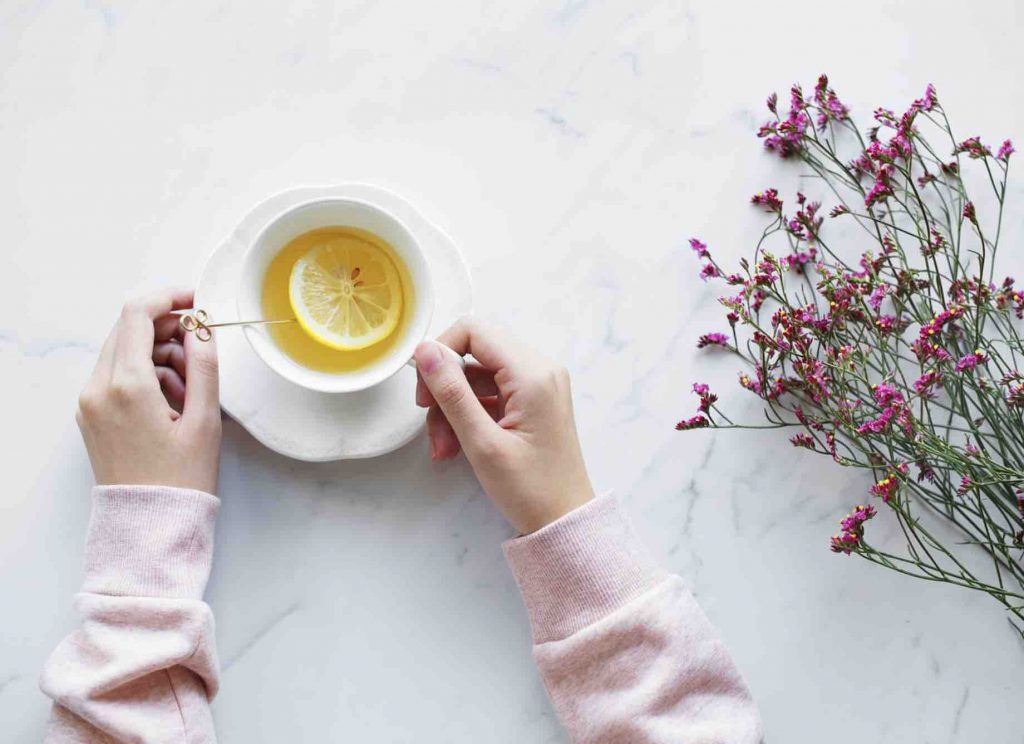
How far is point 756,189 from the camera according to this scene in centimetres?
129

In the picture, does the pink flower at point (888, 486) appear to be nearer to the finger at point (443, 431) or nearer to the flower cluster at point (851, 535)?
the flower cluster at point (851, 535)

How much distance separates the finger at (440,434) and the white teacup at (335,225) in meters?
0.10

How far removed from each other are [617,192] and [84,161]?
29.2 inches

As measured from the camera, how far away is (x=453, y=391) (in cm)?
106

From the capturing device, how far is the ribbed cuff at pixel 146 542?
107cm

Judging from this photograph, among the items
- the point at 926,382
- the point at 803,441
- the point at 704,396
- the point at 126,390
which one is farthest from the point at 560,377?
the point at 126,390

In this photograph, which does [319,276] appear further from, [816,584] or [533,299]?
[816,584]

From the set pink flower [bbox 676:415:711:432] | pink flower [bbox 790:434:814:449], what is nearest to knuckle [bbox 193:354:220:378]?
pink flower [bbox 676:415:711:432]

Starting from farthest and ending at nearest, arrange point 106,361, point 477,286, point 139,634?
point 477,286
point 106,361
point 139,634

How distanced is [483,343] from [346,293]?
183 millimetres

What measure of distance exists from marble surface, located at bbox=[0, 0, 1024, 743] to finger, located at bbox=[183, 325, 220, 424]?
0.10m

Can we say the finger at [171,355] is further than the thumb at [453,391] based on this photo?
Yes

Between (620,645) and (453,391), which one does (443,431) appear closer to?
(453,391)

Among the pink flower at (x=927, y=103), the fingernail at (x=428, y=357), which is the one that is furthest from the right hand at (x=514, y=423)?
the pink flower at (x=927, y=103)
